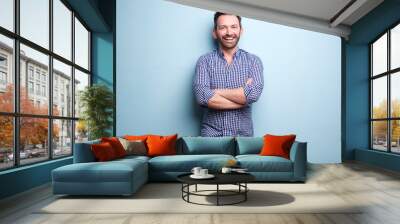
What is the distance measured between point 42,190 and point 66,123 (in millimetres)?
1894

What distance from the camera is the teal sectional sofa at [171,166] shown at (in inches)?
185

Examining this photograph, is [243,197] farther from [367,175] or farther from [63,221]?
[367,175]

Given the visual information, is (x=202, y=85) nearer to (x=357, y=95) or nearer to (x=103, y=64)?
(x=103, y=64)

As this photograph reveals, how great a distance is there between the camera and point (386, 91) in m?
8.46

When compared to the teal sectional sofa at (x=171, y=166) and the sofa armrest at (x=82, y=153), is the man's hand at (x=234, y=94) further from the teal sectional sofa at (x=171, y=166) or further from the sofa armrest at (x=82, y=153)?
the sofa armrest at (x=82, y=153)

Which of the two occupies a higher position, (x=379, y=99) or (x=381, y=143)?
(x=379, y=99)

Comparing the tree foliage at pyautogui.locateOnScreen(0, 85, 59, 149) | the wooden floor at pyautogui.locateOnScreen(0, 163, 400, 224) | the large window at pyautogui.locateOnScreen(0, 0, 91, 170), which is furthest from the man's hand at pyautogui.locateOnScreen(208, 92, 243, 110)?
the tree foliage at pyautogui.locateOnScreen(0, 85, 59, 149)

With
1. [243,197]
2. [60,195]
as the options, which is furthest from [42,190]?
[243,197]

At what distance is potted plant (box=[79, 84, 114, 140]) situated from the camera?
7395 mm

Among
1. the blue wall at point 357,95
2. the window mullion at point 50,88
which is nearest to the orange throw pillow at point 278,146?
the window mullion at point 50,88

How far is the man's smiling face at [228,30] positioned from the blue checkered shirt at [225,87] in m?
0.28

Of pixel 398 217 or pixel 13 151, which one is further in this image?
pixel 13 151

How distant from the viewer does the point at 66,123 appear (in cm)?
692

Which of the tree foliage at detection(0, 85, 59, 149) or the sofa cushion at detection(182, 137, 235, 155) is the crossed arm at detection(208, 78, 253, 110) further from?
the tree foliage at detection(0, 85, 59, 149)
